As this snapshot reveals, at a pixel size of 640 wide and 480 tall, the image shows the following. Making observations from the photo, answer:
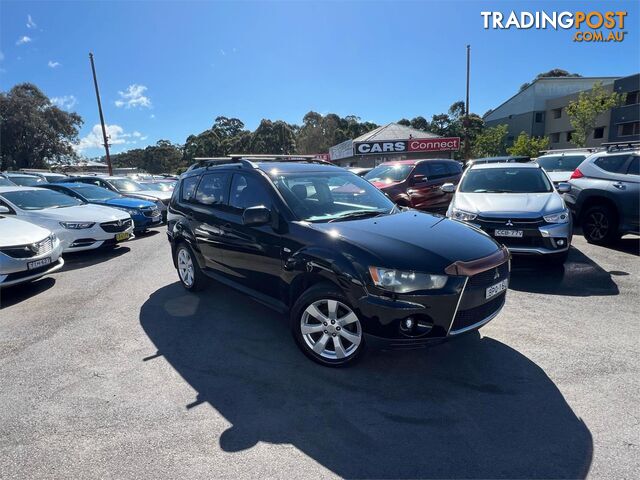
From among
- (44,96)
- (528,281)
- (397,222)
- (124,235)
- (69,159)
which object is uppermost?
(44,96)

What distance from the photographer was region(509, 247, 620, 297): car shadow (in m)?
5.07

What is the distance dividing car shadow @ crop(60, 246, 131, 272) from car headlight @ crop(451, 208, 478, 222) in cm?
685

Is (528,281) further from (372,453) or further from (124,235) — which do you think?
(124,235)

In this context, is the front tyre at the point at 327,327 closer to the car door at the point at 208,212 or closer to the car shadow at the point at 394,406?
the car shadow at the point at 394,406

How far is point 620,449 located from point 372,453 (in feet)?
5.04

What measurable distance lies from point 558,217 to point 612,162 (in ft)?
9.86

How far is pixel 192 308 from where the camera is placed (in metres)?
4.87

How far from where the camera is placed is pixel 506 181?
22.6ft

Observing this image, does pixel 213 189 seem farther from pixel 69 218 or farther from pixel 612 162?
pixel 612 162

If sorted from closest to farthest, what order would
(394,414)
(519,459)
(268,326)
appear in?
(519,459) < (394,414) < (268,326)

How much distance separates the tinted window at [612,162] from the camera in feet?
23.4

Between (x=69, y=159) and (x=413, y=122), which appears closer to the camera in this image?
(x=69, y=159)

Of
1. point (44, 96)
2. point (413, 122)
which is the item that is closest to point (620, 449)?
point (44, 96)

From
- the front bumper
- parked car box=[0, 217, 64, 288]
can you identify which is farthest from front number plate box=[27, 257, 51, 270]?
the front bumper
